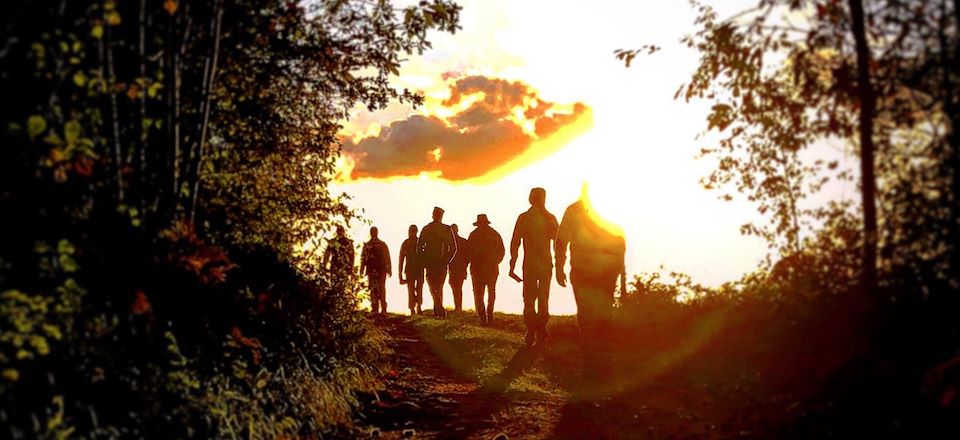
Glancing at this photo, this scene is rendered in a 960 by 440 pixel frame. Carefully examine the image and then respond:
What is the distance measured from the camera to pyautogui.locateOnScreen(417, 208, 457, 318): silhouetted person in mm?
21781

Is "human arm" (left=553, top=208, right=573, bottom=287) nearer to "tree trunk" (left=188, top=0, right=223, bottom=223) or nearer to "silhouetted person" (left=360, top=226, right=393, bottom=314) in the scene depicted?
"tree trunk" (left=188, top=0, right=223, bottom=223)

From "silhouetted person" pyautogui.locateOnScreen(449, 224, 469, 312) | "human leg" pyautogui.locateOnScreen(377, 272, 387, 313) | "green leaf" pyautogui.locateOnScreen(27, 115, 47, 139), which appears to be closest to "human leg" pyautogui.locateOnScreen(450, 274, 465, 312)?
"silhouetted person" pyautogui.locateOnScreen(449, 224, 469, 312)

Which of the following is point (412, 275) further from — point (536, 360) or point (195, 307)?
point (195, 307)

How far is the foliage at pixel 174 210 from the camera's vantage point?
495cm

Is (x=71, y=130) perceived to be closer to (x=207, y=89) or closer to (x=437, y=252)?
(x=207, y=89)

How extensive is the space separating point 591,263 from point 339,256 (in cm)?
437

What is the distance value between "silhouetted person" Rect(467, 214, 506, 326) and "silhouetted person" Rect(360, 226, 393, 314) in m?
3.97

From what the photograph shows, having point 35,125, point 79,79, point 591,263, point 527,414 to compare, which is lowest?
point 527,414

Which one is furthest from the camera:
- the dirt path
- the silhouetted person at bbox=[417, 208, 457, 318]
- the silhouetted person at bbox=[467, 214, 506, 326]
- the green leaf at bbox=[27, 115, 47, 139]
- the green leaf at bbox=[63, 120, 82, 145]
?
the silhouetted person at bbox=[417, 208, 457, 318]

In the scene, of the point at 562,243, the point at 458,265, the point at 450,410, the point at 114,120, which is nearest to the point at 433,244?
the point at 458,265

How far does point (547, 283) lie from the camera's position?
14578 millimetres

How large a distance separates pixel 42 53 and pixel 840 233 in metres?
6.13

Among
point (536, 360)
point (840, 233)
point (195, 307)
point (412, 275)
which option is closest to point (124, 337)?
point (195, 307)

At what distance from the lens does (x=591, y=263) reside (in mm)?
13141
